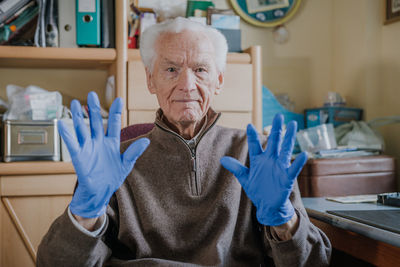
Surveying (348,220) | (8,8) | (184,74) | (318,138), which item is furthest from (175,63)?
(8,8)

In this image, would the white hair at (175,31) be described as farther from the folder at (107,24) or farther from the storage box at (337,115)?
the storage box at (337,115)

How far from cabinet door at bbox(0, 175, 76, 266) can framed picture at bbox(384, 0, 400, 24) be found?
6.01 feet

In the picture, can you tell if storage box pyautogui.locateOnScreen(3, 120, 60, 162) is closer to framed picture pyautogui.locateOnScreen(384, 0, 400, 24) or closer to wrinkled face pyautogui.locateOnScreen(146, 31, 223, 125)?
wrinkled face pyautogui.locateOnScreen(146, 31, 223, 125)

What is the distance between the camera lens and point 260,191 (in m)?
0.84

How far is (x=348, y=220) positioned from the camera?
3.13ft

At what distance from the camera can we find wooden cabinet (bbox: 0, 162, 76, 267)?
5.59ft

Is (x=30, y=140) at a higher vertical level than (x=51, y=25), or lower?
lower

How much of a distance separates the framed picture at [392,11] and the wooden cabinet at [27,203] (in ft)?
5.89

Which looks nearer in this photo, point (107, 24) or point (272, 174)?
point (272, 174)

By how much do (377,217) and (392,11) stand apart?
1.47 metres

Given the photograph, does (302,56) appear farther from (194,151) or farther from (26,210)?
(26,210)

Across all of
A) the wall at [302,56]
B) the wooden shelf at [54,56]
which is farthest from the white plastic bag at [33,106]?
the wall at [302,56]

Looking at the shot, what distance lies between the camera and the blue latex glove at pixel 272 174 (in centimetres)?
81

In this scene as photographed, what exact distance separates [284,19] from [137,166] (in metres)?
1.64
